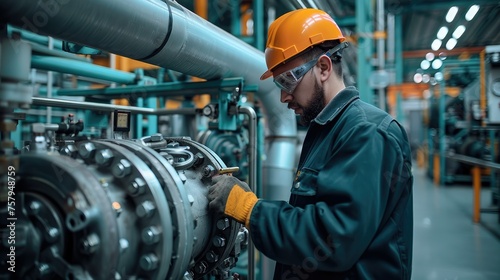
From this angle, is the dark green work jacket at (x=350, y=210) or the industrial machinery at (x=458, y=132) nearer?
the dark green work jacket at (x=350, y=210)

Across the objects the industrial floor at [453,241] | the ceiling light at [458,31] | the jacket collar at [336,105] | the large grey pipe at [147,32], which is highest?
the ceiling light at [458,31]

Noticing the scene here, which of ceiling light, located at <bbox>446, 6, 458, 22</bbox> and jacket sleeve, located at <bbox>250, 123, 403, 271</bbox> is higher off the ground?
ceiling light, located at <bbox>446, 6, 458, 22</bbox>

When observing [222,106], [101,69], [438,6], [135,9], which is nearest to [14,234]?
[135,9]

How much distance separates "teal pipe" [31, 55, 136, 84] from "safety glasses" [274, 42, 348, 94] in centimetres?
128

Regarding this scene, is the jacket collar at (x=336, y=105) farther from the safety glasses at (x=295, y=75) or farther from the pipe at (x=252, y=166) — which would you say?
the pipe at (x=252, y=166)

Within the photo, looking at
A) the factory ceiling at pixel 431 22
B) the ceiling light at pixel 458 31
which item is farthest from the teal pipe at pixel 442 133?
the ceiling light at pixel 458 31

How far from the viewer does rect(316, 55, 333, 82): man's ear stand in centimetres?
111

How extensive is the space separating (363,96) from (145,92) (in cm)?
275

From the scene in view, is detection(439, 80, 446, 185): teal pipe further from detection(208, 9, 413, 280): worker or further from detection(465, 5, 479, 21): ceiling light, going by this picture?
detection(208, 9, 413, 280): worker

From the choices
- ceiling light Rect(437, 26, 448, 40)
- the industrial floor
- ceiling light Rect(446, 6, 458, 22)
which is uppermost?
ceiling light Rect(437, 26, 448, 40)

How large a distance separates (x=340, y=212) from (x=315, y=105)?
0.37 meters

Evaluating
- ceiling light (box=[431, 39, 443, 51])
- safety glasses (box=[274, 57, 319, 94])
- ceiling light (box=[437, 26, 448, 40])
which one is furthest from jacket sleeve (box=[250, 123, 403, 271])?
ceiling light (box=[431, 39, 443, 51])

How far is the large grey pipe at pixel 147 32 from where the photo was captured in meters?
0.81

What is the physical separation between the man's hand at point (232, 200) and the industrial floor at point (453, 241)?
2.44m
